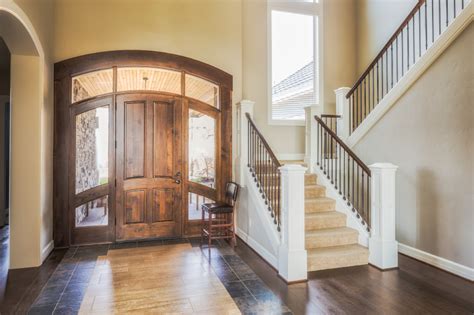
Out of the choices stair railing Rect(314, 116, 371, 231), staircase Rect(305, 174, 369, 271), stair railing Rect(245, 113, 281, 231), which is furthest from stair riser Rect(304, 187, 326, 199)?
stair railing Rect(245, 113, 281, 231)

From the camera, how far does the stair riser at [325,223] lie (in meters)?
4.16

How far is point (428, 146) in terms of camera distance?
12.6 feet

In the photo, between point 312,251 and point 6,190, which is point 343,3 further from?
point 6,190

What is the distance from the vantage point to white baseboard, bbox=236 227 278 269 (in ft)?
12.2

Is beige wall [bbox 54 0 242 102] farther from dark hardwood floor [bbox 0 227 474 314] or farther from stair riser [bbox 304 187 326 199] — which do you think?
dark hardwood floor [bbox 0 227 474 314]

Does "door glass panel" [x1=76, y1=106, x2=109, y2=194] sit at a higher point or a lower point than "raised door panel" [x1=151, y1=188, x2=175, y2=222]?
higher

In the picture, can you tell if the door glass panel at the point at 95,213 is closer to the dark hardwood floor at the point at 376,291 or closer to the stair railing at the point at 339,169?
the dark hardwood floor at the point at 376,291

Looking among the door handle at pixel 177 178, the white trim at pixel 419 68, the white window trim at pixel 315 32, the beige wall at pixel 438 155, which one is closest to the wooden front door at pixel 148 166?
the door handle at pixel 177 178

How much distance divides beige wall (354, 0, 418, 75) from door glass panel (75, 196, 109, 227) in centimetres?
529

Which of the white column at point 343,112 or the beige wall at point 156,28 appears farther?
the white column at point 343,112

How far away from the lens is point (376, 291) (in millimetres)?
3066

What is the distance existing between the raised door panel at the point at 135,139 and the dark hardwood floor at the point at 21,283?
1495mm

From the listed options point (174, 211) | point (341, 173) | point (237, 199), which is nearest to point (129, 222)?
point (174, 211)

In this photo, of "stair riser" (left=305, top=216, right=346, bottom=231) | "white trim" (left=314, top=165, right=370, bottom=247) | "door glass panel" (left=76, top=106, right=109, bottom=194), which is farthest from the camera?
"door glass panel" (left=76, top=106, right=109, bottom=194)
